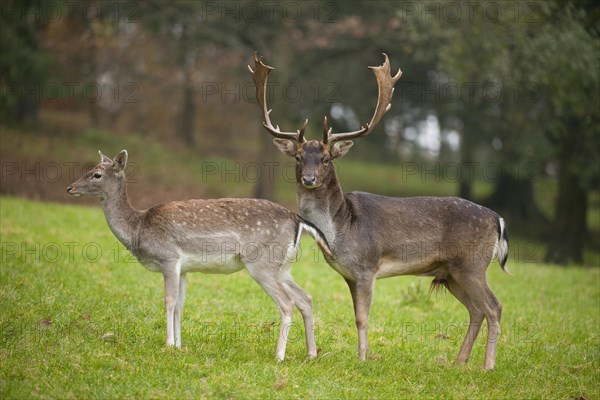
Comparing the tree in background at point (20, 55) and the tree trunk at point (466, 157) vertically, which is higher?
the tree in background at point (20, 55)

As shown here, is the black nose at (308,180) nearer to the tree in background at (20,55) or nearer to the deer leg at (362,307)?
the deer leg at (362,307)

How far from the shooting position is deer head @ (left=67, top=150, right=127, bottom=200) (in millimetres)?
7867

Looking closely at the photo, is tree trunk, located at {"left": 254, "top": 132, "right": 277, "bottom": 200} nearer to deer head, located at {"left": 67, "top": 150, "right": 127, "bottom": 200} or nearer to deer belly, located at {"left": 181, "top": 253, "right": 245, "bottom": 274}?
deer head, located at {"left": 67, "top": 150, "right": 127, "bottom": 200}

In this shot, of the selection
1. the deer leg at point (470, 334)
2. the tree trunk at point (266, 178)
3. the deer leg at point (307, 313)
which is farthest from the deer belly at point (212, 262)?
the tree trunk at point (266, 178)

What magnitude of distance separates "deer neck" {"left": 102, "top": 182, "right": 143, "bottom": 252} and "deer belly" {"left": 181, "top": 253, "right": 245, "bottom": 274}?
22.8 inches

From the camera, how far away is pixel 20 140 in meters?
21.2

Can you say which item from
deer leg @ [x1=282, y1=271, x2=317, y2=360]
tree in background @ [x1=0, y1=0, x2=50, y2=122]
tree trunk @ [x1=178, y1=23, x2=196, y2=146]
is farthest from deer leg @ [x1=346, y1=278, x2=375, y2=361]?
tree trunk @ [x1=178, y1=23, x2=196, y2=146]

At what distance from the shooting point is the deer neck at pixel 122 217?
7.62m

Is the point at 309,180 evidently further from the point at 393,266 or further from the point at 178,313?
the point at 178,313

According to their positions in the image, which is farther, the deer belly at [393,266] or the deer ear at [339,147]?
the deer ear at [339,147]

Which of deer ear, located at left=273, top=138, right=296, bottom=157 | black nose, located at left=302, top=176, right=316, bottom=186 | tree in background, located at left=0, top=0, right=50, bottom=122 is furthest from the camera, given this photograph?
tree in background, located at left=0, top=0, right=50, bottom=122

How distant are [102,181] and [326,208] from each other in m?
2.30

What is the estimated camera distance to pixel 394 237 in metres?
7.73

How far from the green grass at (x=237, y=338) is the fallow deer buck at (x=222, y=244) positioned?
52 cm
